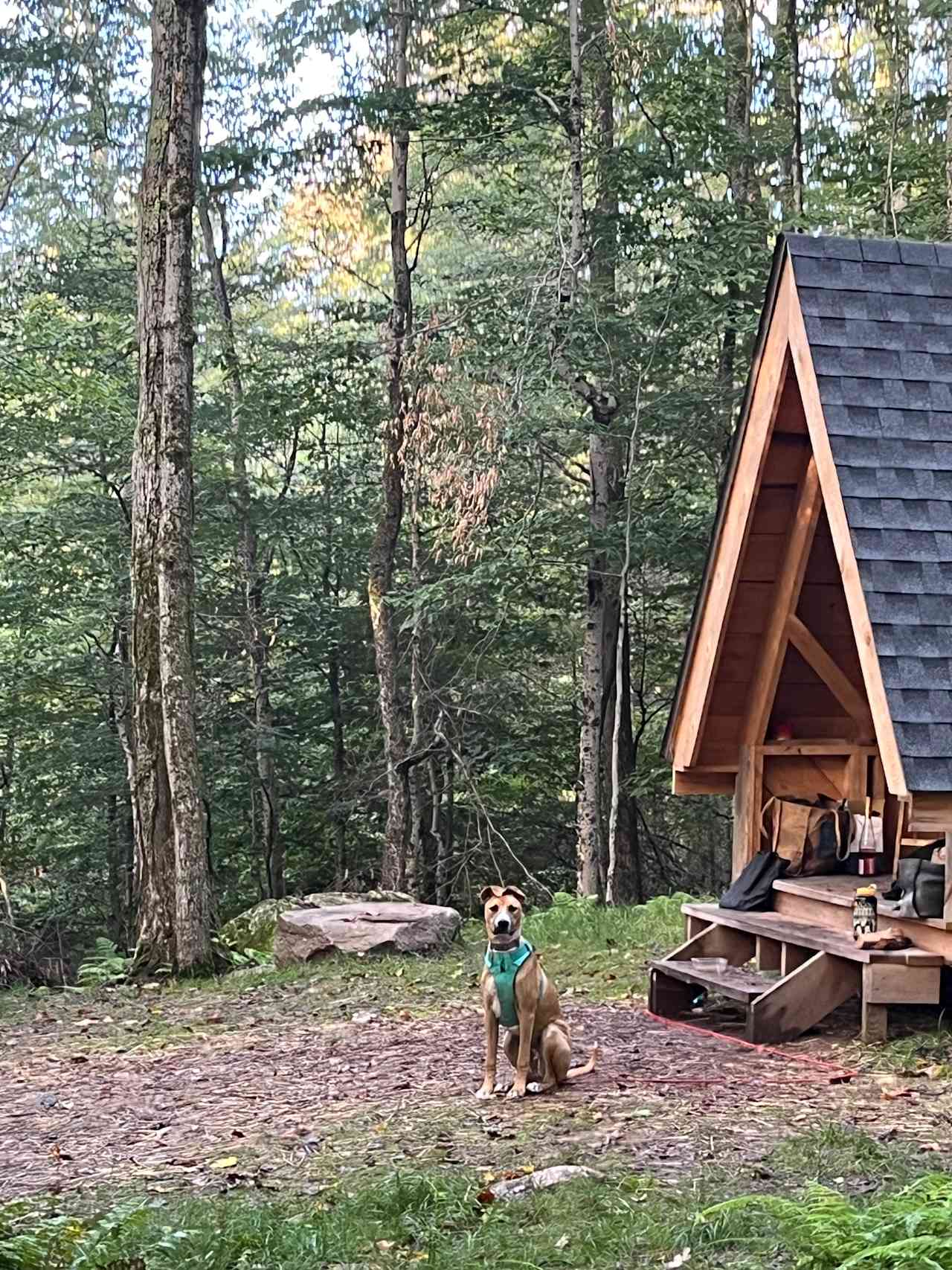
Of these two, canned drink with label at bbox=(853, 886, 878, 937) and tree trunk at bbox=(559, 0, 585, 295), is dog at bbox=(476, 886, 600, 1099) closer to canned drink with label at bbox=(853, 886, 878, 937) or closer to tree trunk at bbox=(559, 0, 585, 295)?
canned drink with label at bbox=(853, 886, 878, 937)

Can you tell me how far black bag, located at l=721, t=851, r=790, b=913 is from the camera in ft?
26.6

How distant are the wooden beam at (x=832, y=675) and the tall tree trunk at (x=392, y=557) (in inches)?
288

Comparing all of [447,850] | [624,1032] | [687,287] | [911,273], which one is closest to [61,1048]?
[624,1032]

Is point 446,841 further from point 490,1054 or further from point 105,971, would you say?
point 490,1054

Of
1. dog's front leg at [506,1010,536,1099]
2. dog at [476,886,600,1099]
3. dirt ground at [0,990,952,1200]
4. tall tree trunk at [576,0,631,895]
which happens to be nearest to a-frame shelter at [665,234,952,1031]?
dirt ground at [0,990,952,1200]

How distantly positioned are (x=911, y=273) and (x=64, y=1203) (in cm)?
607

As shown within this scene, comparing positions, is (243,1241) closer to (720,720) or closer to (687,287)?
(720,720)

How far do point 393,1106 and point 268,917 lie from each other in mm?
6659

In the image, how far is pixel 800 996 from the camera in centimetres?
667

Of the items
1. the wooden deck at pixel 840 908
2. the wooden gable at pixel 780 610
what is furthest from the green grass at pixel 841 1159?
the wooden gable at pixel 780 610

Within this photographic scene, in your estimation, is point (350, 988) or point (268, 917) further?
point (268, 917)

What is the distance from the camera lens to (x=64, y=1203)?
4340 mm

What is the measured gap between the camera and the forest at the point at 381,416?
38.8 feet

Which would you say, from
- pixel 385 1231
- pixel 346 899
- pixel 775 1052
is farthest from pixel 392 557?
pixel 385 1231
